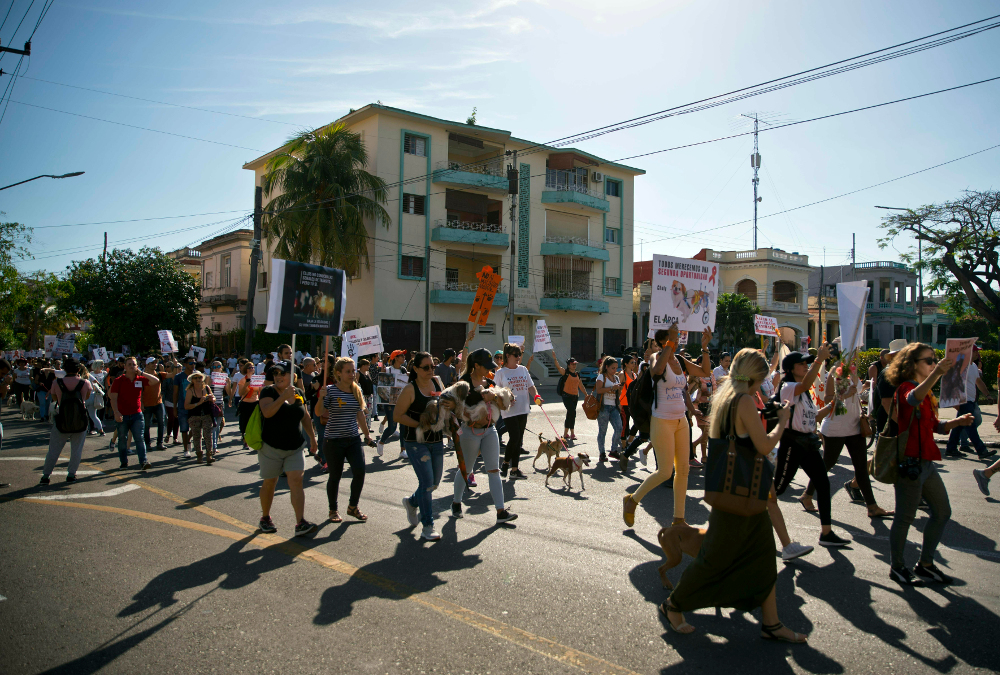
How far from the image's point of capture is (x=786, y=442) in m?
6.29

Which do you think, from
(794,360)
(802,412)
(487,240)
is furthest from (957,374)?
(487,240)

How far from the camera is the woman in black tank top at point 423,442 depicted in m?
6.05

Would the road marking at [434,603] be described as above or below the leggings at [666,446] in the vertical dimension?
below

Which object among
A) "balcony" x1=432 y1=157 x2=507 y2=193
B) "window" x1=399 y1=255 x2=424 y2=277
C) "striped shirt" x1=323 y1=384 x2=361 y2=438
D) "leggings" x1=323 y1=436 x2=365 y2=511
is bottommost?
"leggings" x1=323 y1=436 x2=365 y2=511

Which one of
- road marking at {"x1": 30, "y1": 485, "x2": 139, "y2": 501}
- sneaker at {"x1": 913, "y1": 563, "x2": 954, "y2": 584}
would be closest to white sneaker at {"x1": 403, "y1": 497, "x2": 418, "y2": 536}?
sneaker at {"x1": 913, "y1": 563, "x2": 954, "y2": 584}

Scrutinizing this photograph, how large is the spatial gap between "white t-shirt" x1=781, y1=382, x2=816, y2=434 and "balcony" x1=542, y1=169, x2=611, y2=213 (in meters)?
35.1

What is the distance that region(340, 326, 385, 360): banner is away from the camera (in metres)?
12.9

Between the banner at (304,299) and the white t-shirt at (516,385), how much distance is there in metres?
2.45

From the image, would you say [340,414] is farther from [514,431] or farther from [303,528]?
[514,431]

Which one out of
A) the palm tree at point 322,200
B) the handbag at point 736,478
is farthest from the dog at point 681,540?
the palm tree at point 322,200

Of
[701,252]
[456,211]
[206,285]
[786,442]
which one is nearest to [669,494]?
[786,442]

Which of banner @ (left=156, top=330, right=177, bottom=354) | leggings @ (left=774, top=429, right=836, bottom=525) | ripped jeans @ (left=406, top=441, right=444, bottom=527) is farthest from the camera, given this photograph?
banner @ (left=156, top=330, right=177, bottom=354)

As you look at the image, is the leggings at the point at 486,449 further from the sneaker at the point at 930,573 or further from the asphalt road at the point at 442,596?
the sneaker at the point at 930,573

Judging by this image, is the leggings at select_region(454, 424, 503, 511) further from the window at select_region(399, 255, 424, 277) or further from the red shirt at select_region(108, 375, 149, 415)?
the window at select_region(399, 255, 424, 277)
